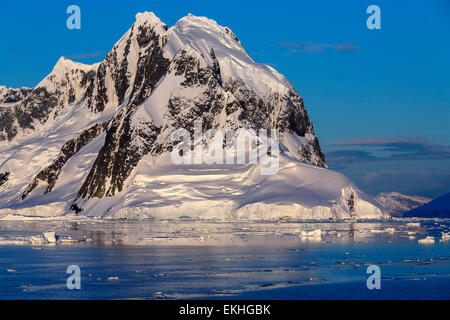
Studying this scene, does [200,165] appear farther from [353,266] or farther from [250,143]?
[353,266]

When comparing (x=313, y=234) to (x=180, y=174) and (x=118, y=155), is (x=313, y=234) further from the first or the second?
(x=118, y=155)

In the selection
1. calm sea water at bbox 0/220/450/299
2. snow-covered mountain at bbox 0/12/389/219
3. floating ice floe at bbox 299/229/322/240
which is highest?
snow-covered mountain at bbox 0/12/389/219

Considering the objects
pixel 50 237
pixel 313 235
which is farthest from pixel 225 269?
pixel 313 235

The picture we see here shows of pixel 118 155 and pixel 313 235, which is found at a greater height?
pixel 118 155

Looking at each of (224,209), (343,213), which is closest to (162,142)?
(224,209)

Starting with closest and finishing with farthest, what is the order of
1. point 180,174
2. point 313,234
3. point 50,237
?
point 50,237, point 313,234, point 180,174

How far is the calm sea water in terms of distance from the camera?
A: 32.9 metres

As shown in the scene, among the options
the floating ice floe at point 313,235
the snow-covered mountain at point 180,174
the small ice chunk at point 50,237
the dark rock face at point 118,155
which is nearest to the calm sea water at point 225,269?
the small ice chunk at point 50,237

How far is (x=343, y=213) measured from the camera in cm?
13088

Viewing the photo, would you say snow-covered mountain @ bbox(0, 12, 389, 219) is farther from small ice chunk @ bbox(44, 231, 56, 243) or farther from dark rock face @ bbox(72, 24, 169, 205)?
small ice chunk @ bbox(44, 231, 56, 243)

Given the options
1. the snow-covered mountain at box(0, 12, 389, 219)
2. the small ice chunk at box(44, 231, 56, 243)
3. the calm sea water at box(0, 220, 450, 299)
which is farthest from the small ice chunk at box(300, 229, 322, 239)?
the snow-covered mountain at box(0, 12, 389, 219)

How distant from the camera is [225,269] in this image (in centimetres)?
4084

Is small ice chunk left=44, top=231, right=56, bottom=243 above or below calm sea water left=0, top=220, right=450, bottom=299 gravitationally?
above
